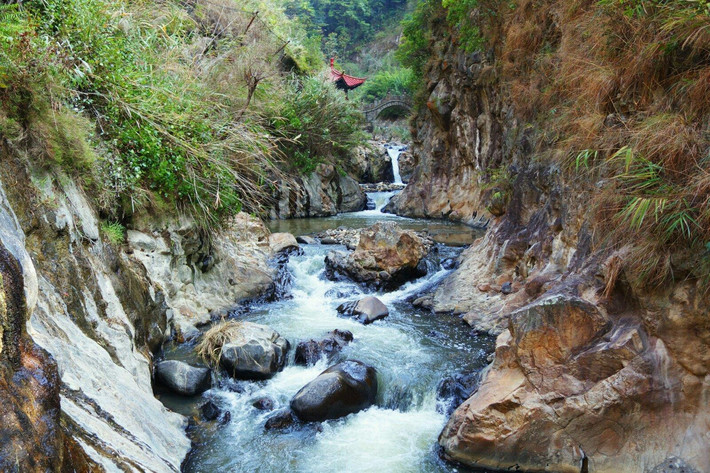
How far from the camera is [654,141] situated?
4094 millimetres

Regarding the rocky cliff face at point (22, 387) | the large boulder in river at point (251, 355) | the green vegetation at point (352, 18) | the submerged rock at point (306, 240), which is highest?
the green vegetation at point (352, 18)

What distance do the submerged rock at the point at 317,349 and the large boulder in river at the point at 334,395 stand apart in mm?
776

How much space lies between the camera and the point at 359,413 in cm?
519

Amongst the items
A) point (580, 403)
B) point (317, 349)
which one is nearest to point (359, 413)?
point (317, 349)

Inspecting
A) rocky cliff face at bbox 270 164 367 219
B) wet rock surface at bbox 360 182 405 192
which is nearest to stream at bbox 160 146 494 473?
rocky cliff face at bbox 270 164 367 219

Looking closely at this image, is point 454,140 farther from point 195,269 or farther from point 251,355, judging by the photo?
point 251,355

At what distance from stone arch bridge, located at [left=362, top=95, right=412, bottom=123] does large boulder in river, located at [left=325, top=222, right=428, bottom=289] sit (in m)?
21.7

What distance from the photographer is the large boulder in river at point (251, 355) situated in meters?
5.79

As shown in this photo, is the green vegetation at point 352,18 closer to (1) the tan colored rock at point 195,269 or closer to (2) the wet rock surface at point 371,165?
(2) the wet rock surface at point 371,165

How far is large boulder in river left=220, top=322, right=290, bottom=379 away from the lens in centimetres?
579

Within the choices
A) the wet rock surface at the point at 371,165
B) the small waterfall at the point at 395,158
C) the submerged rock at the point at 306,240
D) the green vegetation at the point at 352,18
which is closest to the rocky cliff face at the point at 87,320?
the submerged rock at the point at 306,240

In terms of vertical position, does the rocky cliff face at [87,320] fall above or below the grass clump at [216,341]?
above

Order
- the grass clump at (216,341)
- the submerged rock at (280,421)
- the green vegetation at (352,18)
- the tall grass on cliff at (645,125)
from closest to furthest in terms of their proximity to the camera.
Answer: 1. the tall grass on cliff at (645,125)
2. the submerged rock at (280,421)
3. the grass clump at (216,341)
4. the green vegetation at (352,18)

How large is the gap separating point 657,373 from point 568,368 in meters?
0.69
